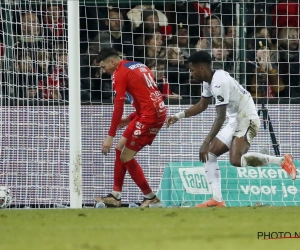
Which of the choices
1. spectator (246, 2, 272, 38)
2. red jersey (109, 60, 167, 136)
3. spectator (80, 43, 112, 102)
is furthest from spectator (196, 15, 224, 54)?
red jersey (109, 60, 167, 136)

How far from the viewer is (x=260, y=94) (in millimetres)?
13625

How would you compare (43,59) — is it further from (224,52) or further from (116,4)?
(224,52)

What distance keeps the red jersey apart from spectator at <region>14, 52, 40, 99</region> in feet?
5.77

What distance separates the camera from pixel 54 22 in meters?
12.9

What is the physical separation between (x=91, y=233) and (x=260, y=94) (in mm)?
6178

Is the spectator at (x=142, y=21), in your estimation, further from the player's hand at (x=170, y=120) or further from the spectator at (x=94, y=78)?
the player's hand at (x=170, y=120)

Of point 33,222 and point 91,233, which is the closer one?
point 91,233

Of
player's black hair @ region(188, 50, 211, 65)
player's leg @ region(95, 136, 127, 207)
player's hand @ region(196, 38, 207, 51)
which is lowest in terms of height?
player's leg @ region(95, 136, 127, 207)

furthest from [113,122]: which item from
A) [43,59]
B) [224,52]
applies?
[224,52]

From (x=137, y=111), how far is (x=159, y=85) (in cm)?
189

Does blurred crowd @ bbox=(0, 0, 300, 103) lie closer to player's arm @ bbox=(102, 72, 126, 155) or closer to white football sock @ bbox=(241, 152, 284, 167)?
white football sock @ bbox=(241, 152, 284, 167)

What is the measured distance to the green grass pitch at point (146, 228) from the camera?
7.19 meters

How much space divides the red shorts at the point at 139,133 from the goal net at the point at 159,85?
1621 millimetres

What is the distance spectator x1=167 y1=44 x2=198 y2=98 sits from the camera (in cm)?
1355
